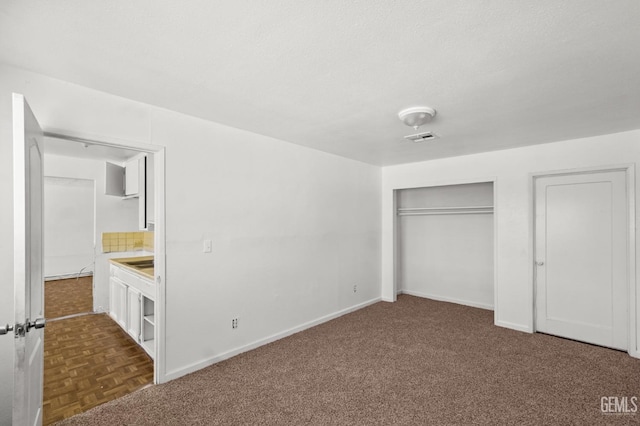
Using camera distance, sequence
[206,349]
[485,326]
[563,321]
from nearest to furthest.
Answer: [206,349]
[563,321]
[485,326]

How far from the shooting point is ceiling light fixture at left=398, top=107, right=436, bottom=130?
2.53 meters

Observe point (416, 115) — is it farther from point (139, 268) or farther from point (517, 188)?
point (139, 268)

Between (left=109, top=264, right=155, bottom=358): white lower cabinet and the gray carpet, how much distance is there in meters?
0.90

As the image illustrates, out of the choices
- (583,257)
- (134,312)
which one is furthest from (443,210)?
(134,312)

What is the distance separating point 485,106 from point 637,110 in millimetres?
1310

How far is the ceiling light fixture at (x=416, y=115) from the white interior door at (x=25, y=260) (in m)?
2.43

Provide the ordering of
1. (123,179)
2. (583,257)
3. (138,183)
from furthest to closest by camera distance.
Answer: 1. (123,179)
2. (138,183)
3. (583,257)

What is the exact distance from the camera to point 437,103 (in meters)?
2.44

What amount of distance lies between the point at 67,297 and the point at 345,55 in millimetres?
6093

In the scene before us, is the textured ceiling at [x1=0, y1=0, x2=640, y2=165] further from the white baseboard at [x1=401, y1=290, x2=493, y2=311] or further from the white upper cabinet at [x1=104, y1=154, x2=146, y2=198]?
the white baseboard at [x1=401, y1=290, x2=493, y2=311]

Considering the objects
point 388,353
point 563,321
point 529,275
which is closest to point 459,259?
point 529,275

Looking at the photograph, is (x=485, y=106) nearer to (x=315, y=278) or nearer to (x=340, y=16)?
(x=340, y=16)

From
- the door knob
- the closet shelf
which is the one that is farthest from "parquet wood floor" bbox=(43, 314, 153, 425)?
the closet shelf

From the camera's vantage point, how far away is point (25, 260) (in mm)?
1366
